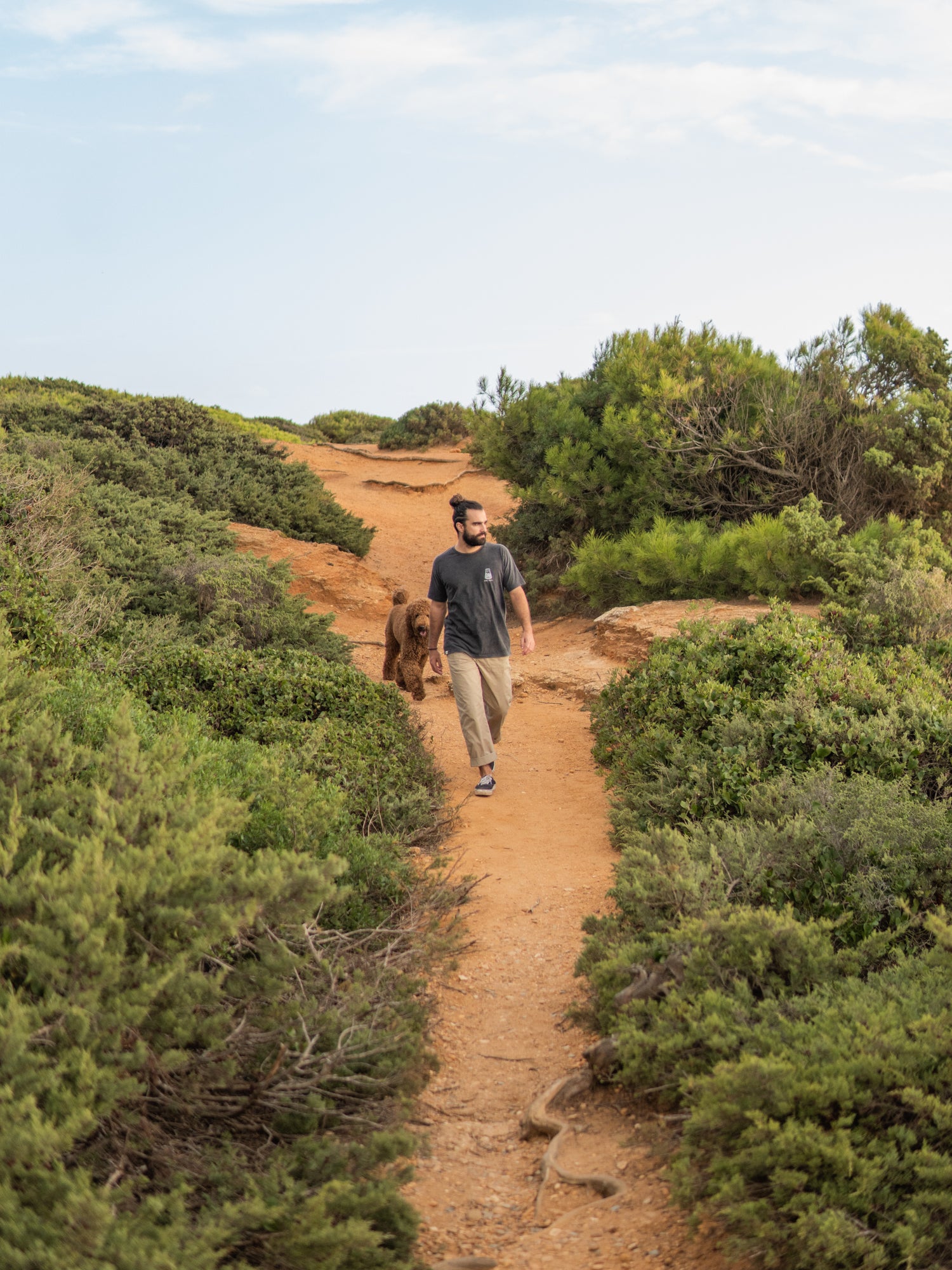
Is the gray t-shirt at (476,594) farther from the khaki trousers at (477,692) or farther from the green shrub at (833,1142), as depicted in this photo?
the green shrub at (833,1142)

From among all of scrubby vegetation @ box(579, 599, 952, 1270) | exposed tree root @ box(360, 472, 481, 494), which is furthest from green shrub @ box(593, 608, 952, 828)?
exposed tree root @ box(360, 472, 481, 494)

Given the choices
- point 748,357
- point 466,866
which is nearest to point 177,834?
point 466,866

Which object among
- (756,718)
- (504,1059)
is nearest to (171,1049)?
(504,1059)

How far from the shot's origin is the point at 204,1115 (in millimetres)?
2982

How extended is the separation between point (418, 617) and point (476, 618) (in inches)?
94.4

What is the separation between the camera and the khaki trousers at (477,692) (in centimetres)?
712

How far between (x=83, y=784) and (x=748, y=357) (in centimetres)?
1202

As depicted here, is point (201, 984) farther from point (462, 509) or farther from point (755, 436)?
point (755, 436)

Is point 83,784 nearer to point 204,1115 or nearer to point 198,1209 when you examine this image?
point 204,1115

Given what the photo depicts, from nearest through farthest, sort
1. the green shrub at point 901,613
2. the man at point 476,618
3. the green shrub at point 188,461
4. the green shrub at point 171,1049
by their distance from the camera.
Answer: the green shrub at point 171,1049 < the man at point 476,618 < the green shrub at point 901,613 < the green shrub at point 188,461

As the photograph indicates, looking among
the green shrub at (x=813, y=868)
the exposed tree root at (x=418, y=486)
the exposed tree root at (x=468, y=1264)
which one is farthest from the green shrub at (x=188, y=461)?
the exposed tree root at (x=468, y=1264)

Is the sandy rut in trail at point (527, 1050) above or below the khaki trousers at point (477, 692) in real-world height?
below

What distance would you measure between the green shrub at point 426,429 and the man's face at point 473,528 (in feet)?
70.3

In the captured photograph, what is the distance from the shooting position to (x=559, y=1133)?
345 centimetres
